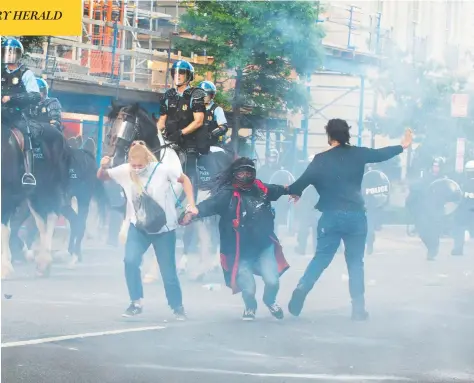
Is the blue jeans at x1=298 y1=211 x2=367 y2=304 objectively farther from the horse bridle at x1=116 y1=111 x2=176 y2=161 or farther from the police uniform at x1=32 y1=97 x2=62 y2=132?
the police uniform at x1=32 y1=97 x2=62 y2=132

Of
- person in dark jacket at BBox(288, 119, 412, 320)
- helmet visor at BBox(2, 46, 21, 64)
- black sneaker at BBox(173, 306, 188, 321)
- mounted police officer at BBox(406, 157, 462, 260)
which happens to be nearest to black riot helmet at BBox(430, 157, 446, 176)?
mounted police officer at BBox(406, 157, 462, 260)

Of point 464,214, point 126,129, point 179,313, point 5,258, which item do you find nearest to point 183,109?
point 5,258

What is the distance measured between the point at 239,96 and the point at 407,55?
6722mm

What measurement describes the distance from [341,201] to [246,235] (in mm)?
837

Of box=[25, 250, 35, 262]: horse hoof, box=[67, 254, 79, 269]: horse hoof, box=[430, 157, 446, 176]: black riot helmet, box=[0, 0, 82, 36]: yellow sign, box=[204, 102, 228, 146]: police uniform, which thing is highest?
box=[0, 0, 82, 36]: yellow sign

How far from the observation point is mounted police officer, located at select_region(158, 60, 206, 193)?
49.6 ft

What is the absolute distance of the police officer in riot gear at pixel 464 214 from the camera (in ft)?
70.6

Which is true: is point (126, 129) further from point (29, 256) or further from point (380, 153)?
point (29, 256)

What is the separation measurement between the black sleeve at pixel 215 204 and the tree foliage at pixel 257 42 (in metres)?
11.2

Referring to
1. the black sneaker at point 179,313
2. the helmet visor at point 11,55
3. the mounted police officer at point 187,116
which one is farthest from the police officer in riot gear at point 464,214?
the black sneaker at point 179,313

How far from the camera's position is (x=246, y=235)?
1188 cm

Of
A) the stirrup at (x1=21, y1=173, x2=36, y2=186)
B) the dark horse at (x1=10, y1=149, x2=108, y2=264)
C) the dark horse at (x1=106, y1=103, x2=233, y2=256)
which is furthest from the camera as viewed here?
the dark horse at (x1=10, y1=149, x2=108, y2=264)

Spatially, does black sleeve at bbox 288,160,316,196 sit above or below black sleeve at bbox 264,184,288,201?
above

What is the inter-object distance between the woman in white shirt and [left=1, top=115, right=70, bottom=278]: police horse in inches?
115
